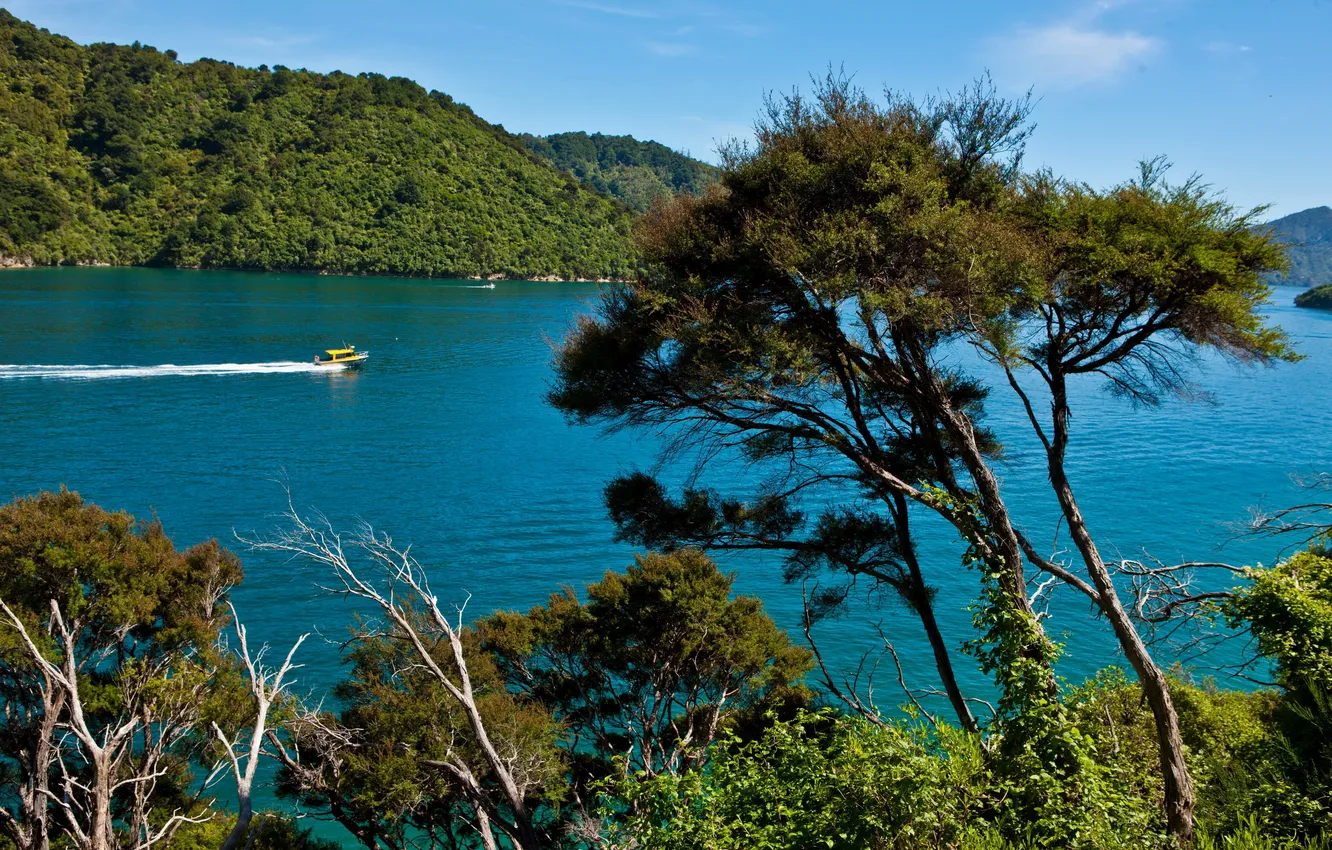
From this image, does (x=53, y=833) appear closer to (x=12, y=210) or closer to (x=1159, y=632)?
(x=1159, y=632)

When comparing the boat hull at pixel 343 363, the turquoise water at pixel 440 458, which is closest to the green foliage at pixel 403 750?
the turquoise water at pixel 440 458

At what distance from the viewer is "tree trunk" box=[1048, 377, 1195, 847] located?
22.1ft

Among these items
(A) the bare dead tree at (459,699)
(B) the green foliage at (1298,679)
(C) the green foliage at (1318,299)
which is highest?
(C) the green foliage at (1318,299)

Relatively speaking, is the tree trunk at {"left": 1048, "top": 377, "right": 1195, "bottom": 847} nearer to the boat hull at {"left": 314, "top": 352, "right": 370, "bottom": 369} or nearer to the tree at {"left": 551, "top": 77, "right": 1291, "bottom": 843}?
the tree at {"left": 551, "top": 77, "right": 1291, "bottom": 843}

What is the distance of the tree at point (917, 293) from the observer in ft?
27.2

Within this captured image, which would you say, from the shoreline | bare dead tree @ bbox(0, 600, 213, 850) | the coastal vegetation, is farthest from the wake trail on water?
the shoreline

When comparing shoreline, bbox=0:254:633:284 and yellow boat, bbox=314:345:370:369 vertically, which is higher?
shoreline, bbox=0:254:633:284

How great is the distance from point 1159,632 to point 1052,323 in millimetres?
12985

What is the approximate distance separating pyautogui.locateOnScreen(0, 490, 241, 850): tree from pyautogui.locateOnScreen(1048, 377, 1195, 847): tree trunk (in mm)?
9936

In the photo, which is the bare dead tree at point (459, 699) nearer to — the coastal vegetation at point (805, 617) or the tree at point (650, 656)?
the coastal vegetation at point (805, 617)

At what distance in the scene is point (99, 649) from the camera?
1213 cm

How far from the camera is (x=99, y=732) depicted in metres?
12.5

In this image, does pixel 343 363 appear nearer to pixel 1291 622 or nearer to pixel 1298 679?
pixel 1291 622

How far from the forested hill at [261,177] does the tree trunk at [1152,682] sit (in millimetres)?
120234
